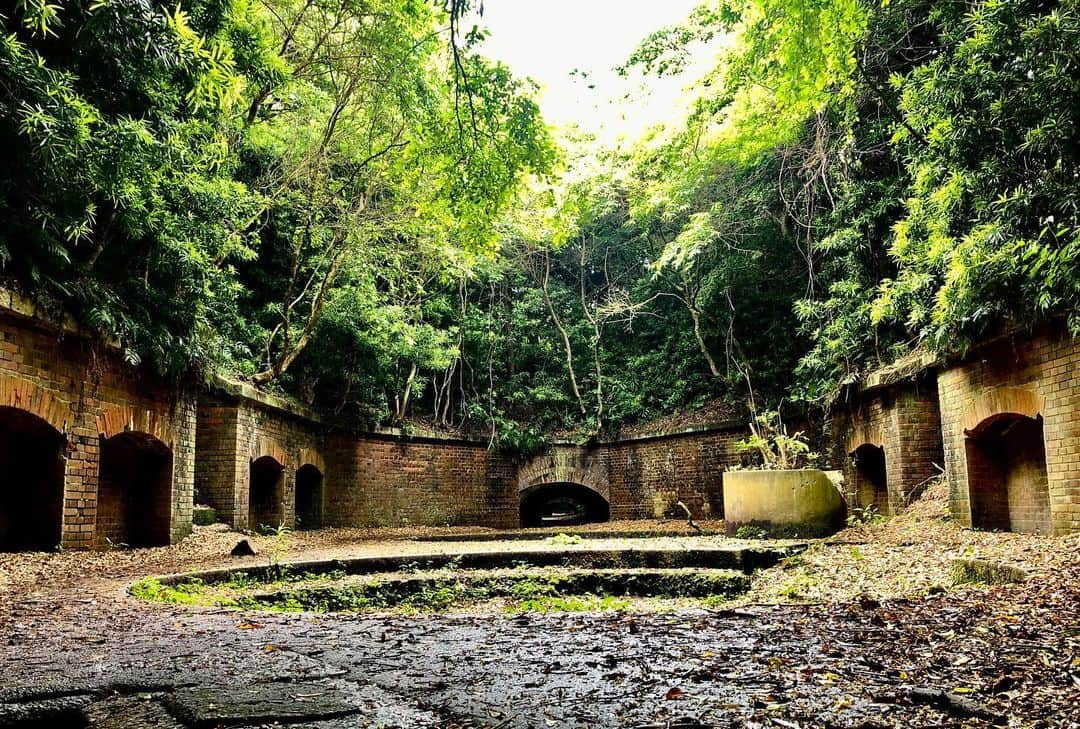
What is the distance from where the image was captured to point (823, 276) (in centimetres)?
1400

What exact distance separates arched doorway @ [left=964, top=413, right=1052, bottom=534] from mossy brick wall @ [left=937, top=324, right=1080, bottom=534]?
18 mm

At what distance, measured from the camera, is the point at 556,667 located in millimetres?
2809

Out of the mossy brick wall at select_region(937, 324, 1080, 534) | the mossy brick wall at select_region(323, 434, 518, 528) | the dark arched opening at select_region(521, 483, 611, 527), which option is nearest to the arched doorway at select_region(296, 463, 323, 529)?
the mossy brick wall at select_region(323, 434, 518, 528)

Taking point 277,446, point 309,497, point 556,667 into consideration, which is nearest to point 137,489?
point 277,446

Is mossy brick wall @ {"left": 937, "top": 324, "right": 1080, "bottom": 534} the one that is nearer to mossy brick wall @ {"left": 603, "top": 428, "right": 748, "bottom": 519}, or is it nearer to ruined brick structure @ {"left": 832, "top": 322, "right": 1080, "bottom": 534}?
ruined brick structure @ {"left": 832, "top": 322, "right": 1080, "bottom": 534}

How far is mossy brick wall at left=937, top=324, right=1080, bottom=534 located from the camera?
654 cm

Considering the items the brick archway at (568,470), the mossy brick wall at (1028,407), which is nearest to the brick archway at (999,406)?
the mossy brick wall at (1028,407)

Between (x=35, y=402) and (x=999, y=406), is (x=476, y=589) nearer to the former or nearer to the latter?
(x=35, y=402)

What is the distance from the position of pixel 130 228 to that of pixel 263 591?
3.54 m

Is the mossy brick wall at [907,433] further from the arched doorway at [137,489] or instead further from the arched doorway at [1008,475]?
the arched doorway at [137,489]

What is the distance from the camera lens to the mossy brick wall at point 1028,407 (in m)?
6.54

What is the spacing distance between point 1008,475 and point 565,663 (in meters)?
7.61

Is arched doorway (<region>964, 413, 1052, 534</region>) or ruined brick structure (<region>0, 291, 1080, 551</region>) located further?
arched doorway (<region>964, 413, 1052, 534</region>)

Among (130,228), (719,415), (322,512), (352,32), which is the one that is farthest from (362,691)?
(719,415)
